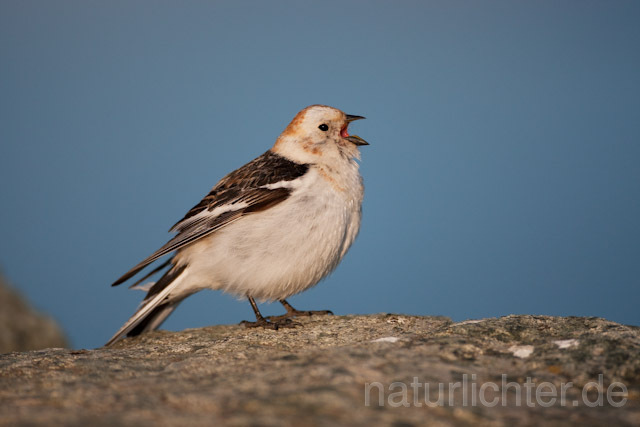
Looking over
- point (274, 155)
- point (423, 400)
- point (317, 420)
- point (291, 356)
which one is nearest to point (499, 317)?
point (291, 356)

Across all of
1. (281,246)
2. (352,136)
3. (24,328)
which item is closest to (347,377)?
(281,246)

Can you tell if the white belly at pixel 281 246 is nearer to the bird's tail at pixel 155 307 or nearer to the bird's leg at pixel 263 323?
the bird's leg at pixel 263 323

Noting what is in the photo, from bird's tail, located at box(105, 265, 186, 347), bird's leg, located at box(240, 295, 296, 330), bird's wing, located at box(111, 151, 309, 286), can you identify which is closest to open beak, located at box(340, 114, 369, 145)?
bird's wing, located at box(111, 151, 309, 286)

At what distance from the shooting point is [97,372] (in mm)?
3311

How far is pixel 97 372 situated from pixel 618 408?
258 centimetres

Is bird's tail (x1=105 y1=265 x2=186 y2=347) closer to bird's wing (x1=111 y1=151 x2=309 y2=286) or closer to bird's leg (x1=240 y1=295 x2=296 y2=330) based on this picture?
bird's wing (x1=111 y1=151 x2=309 y2=286)

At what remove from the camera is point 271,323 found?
16.8 ft

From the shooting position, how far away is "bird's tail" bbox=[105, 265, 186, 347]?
17.5ft

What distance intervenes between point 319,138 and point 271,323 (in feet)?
5.90

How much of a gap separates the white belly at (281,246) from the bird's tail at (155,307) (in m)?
0.29

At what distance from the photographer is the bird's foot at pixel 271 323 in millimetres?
4848

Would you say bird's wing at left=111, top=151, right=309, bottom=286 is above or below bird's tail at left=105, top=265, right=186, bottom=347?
above

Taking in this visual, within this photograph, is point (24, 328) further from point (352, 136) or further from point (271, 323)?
point (352, 136)

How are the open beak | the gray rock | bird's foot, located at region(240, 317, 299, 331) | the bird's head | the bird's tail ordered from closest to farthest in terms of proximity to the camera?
1. bird's foot, located at region(240, 317, 299, 331)
2. the bird's tail
3. the bird's head
4. the open beak
5. the gray rock
